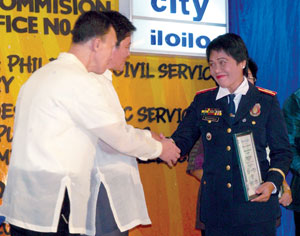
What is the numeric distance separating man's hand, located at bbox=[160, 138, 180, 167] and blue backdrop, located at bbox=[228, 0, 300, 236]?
1.47 metres

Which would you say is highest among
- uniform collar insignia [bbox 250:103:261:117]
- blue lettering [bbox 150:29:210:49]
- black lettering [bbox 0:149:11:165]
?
blue lettering [bbox 150:29:210:49]

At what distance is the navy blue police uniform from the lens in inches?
94.3

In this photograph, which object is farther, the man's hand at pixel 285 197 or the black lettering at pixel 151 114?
the black lettering at pixel 151 114

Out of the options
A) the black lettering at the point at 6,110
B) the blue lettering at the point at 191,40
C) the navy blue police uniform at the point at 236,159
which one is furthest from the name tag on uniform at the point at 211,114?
the black lettering at the point at 6,110

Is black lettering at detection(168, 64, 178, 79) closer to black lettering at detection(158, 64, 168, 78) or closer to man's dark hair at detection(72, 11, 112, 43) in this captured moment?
black lettering at detection(158, 64, 168, 78)

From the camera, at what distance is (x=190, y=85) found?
3.54m

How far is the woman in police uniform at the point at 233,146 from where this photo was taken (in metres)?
2.39

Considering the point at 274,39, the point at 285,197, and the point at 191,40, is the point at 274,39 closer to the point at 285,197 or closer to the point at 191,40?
the point at 191,40

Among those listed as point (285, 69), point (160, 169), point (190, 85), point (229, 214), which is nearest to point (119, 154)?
point (229, 214)

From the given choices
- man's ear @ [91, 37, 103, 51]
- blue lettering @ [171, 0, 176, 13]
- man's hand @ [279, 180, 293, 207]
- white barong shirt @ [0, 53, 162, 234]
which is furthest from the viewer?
blue lettering @ [171, 0, 176, 13]

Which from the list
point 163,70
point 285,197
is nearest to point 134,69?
point 163,70

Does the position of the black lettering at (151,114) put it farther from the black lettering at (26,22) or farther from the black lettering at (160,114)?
the black lettering at (26,22)

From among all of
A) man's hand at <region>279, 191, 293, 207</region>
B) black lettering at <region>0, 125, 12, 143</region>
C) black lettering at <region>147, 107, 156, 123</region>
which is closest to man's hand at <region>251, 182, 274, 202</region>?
man's hand at <region>279, 191, 293, 207</region>

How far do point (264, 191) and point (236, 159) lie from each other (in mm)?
215
